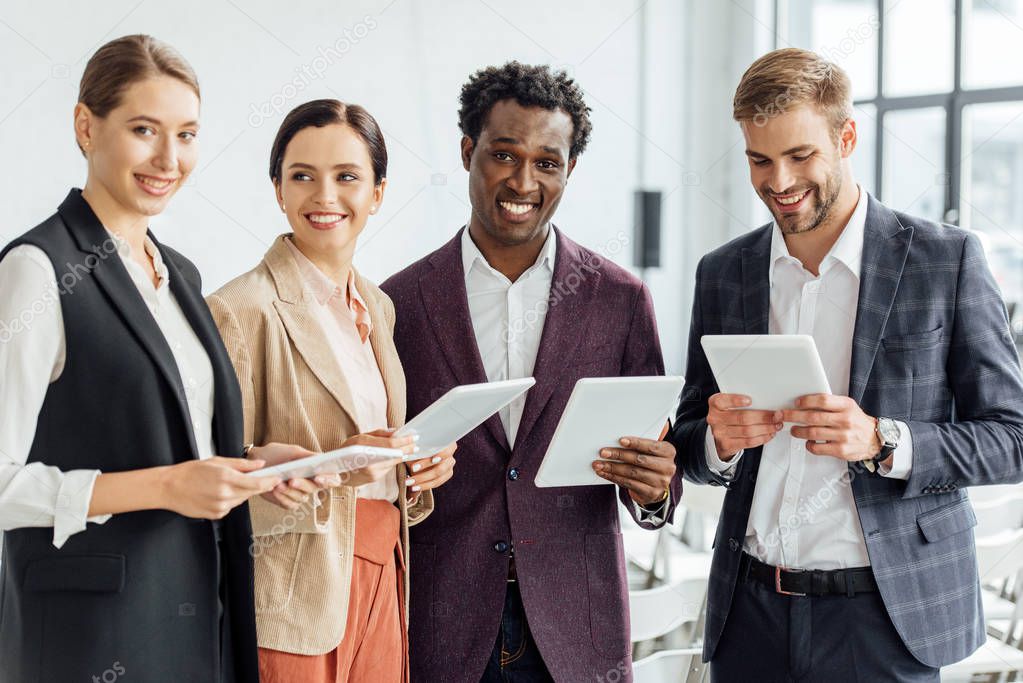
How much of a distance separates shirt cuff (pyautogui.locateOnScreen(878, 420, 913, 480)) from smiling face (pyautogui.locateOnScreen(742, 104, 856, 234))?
43 centimetres

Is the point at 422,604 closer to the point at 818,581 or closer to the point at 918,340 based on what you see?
the point at 818,581

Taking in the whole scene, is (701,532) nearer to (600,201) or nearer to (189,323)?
(600,201)

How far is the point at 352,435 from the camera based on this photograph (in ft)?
5.67

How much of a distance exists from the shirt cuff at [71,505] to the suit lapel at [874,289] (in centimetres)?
131

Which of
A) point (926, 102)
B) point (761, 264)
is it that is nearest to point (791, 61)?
point (761, 264)

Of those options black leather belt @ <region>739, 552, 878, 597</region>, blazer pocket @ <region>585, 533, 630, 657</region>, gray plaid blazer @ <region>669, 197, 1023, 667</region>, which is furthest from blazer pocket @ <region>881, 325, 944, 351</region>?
blazer pocket @ <region>585, 533, 630, 657</region>

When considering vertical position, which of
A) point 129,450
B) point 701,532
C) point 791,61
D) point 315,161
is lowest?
point 701,532

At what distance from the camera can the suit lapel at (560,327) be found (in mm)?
1951

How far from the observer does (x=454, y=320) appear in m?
2.01

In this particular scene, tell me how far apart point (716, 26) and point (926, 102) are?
5.87 ft

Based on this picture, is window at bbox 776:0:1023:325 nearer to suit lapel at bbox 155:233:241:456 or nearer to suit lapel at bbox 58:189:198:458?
suit lapel at bbox 155:233:241:456

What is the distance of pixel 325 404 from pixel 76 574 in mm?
494

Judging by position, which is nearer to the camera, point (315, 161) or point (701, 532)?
point (315, 161)

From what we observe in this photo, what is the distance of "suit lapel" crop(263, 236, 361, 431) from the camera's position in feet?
5.59
